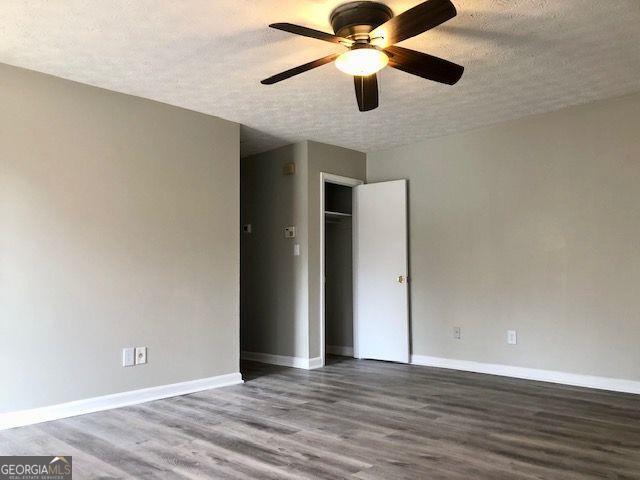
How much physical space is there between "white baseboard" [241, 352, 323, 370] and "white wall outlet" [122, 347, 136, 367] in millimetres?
1831

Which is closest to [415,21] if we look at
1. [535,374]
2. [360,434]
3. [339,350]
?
[360,434]

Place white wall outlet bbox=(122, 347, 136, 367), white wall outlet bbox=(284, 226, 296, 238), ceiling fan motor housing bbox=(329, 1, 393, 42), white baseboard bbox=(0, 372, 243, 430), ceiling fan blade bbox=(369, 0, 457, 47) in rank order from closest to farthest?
ceiling fan blade bbox=(369, 0, 457, 47), ceiling fan motor housing bbox=(329, 1, 393, 42), white baseboard bbox=(0, 372, 243, 430), white wall outlet bbox=(122, 347, 136, 367), white wall outlet bbox=(284, 226, 296, 238)

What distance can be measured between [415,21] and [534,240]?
282 cm

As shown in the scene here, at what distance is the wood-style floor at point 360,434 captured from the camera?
2.58 metres

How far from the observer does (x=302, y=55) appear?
10.9ft

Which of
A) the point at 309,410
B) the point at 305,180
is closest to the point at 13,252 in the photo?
the point at 309,410

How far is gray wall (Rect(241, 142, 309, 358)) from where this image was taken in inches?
212

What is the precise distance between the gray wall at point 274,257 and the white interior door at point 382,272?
0.78m

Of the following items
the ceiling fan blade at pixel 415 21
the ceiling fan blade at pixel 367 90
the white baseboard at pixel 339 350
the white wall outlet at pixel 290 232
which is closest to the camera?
the ceiling fan blade at pixel 415 21

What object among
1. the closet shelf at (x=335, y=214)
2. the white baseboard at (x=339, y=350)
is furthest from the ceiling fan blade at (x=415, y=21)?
the white baseboard at (x=339, y=350)

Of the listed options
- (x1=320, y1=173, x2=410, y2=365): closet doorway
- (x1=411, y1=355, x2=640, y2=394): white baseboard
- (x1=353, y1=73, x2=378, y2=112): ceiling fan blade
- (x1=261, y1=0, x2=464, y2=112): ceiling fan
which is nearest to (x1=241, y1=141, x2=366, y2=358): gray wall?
(x1=320, y1=173, x2=410, y2=365): closet doorway

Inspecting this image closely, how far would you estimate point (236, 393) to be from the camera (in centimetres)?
421

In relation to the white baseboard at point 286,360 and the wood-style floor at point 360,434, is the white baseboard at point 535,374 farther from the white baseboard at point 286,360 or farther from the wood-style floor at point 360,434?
the white baseboard at point 286,360

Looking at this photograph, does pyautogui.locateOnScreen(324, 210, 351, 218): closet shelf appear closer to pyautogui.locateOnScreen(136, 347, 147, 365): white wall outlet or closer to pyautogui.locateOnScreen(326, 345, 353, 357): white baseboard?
pyautogui.locateOnScreen(326, 345, 353, 357): white baseboard
